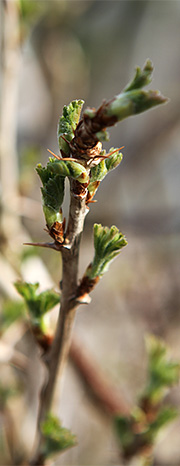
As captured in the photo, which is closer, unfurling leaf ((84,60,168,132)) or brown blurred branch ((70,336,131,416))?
unfurling leaf ((84,60,168,132))

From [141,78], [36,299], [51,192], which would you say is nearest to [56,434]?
[36,299]

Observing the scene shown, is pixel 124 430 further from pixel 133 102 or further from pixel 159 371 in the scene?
pixel 133 102

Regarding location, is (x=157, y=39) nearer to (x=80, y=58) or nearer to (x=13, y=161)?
(x=80, y=58)

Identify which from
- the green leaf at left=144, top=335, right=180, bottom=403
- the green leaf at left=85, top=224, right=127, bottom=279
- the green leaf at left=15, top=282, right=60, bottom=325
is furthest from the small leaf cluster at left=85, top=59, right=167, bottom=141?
the green leaf at left=144, top=335, right=180, bottom=403

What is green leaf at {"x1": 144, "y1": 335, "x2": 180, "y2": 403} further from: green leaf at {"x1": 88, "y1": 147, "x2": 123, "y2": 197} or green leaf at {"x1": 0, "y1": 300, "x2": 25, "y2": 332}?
green leaf at {"x1": 88, "y1": 147, "x2": 123, "y2": 197}

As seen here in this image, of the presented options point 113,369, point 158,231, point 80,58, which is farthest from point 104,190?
point 113,369

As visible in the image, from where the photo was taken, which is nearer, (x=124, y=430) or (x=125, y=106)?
(x=125, y=106)
